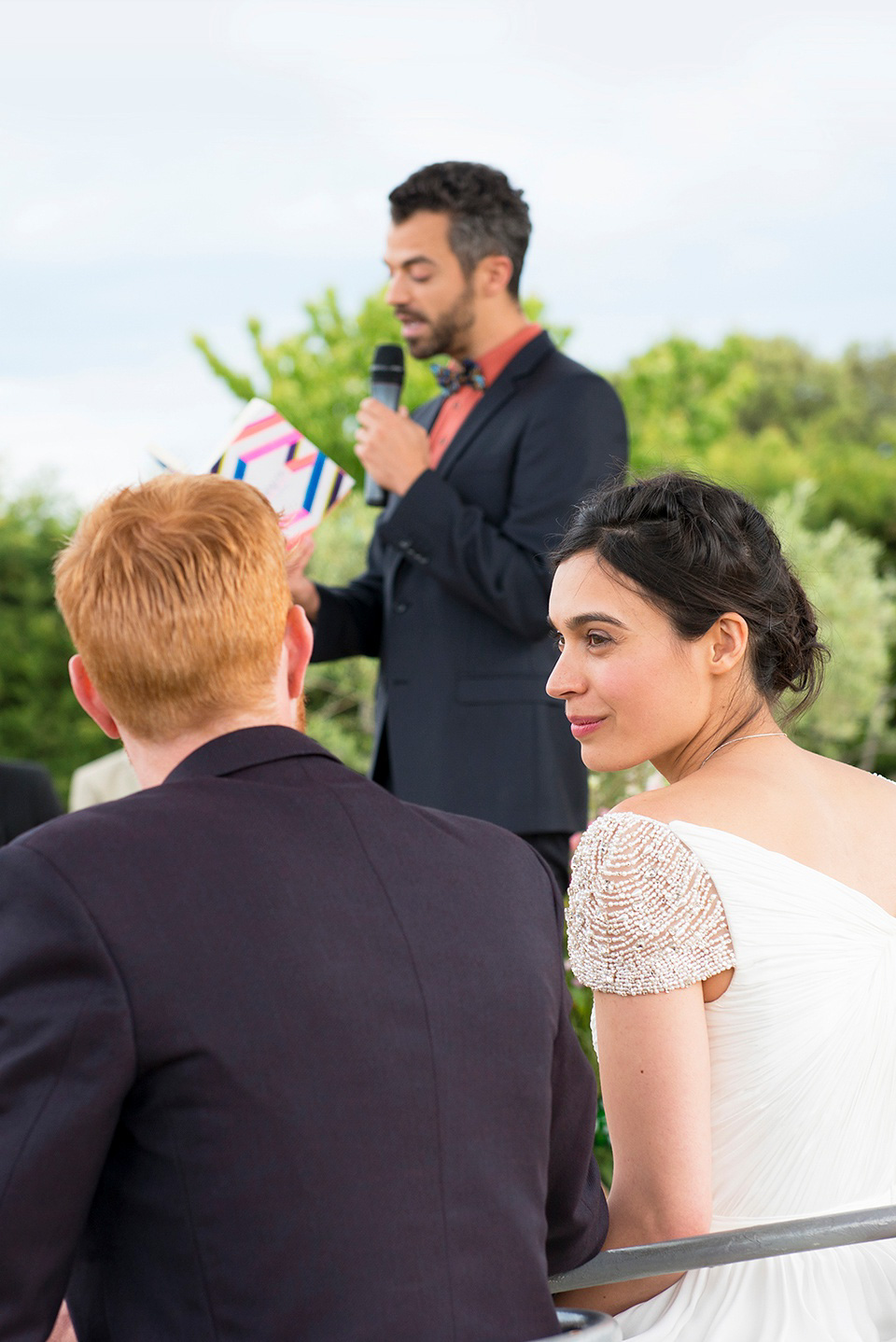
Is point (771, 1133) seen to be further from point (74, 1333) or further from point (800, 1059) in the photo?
point (74, 1333)

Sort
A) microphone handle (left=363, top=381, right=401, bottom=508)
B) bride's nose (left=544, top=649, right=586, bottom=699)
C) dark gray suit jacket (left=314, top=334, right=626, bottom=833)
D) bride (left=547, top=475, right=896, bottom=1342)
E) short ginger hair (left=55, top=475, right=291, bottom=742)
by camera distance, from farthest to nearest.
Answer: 1. microphone handle (left=363, top=381, right=401, bottom=508)
2. dark gray suit jacket (left=314, top=334, right=626, bottom=833)
3. bride's nose (left=544, top=649, right=586, bottom=699)
4. bride (left=547, top=475, right=896, bottom=1342)
5. short ginger hair (left=55, top=475, right=291, bottom=742)

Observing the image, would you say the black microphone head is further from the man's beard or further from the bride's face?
the bride's face

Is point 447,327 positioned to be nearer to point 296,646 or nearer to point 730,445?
point 296,646

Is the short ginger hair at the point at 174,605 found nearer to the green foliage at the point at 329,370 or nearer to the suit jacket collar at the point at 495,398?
the suit jacket collar at the point at 495,398

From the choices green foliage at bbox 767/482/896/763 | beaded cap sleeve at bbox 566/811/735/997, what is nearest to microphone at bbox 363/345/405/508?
beaded cap sleeve at bbox 566/811/735/997

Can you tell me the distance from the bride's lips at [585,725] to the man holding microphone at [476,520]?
3.56 feet

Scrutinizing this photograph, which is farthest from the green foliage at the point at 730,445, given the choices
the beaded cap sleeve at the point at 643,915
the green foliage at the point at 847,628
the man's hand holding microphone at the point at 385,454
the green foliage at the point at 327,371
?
the beaded cap sleeve at the point at 643,915

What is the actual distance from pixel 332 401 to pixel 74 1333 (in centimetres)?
1159

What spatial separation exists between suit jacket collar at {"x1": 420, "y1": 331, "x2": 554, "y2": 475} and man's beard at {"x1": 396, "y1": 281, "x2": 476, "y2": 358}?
0.52 ft

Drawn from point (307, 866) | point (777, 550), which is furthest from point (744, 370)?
point (307, 866)

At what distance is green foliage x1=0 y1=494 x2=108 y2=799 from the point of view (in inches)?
386

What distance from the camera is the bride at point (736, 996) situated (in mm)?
1585

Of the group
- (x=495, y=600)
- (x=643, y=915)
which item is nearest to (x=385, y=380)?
(x=495, y=600)

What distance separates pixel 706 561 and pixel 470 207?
185 centimetres
